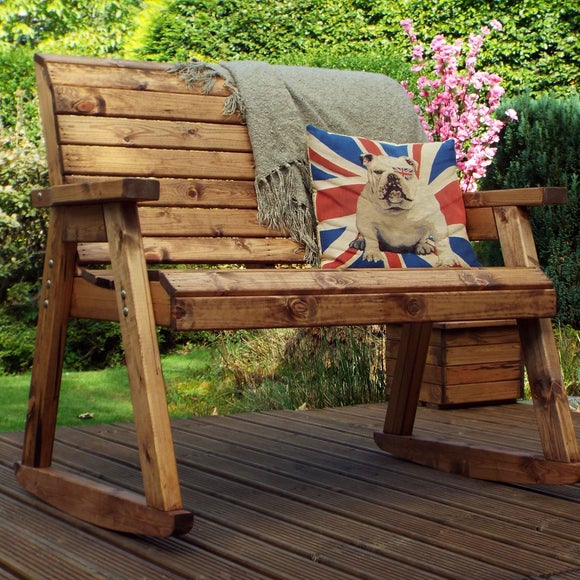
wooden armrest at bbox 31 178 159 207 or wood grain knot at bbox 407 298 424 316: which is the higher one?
wooden armrest at bbox 31 178 159 207

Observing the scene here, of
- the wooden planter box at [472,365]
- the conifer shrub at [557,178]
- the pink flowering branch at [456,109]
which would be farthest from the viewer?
the pink flowering branch at [456,109]

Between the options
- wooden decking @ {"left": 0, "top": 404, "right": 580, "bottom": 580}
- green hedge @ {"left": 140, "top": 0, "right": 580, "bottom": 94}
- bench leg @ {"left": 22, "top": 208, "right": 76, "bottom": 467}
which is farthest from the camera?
green hedge @ {"left": 140, "top": 0, "right": 580, "bottom": 94}

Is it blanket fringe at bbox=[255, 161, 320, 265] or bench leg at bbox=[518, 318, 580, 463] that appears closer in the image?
bench leg at bbox=[518, 318, 580, 463]

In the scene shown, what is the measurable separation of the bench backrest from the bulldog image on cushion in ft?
0.36

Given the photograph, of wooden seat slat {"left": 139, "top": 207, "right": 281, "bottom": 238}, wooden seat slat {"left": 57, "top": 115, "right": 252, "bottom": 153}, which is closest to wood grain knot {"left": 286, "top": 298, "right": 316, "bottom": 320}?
wooden seat slat {"left": 139, "top": 207, "right": 281, "bottom": 238}

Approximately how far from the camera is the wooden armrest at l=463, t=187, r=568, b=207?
7.31 ft

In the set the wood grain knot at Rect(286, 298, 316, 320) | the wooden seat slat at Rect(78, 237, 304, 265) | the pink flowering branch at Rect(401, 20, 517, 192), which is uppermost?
the pink flowering branch at Rect(401, 20, 517, 192)

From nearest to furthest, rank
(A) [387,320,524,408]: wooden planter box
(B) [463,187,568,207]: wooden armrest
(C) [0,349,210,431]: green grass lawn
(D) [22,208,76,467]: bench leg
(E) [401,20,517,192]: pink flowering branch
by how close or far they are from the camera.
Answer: (D) [22,208,76,467]: bench leg → (B) [463,187,568,207]: wooden armrest → (A) [387,320,524,408]: wooden planter box → (C) [0,349,210,431]: green grass lawn → (E) [401,20,517,192]: pink flowering branch

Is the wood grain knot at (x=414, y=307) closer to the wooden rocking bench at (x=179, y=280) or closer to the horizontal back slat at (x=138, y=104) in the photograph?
the wooden rocking bench at (x=179, y=280)

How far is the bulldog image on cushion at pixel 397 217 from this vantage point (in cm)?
240

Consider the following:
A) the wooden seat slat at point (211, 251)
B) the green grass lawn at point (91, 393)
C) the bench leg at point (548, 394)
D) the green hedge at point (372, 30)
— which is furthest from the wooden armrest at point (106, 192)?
the green hedge at point (372, 30)

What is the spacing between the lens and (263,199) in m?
2.53

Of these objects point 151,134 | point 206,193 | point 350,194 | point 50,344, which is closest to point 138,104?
point 151,134

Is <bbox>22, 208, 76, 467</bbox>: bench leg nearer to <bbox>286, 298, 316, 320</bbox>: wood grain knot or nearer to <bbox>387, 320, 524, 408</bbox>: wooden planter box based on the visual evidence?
<bbox>286, 298, 316, 320</bbox>: wood grain knot
